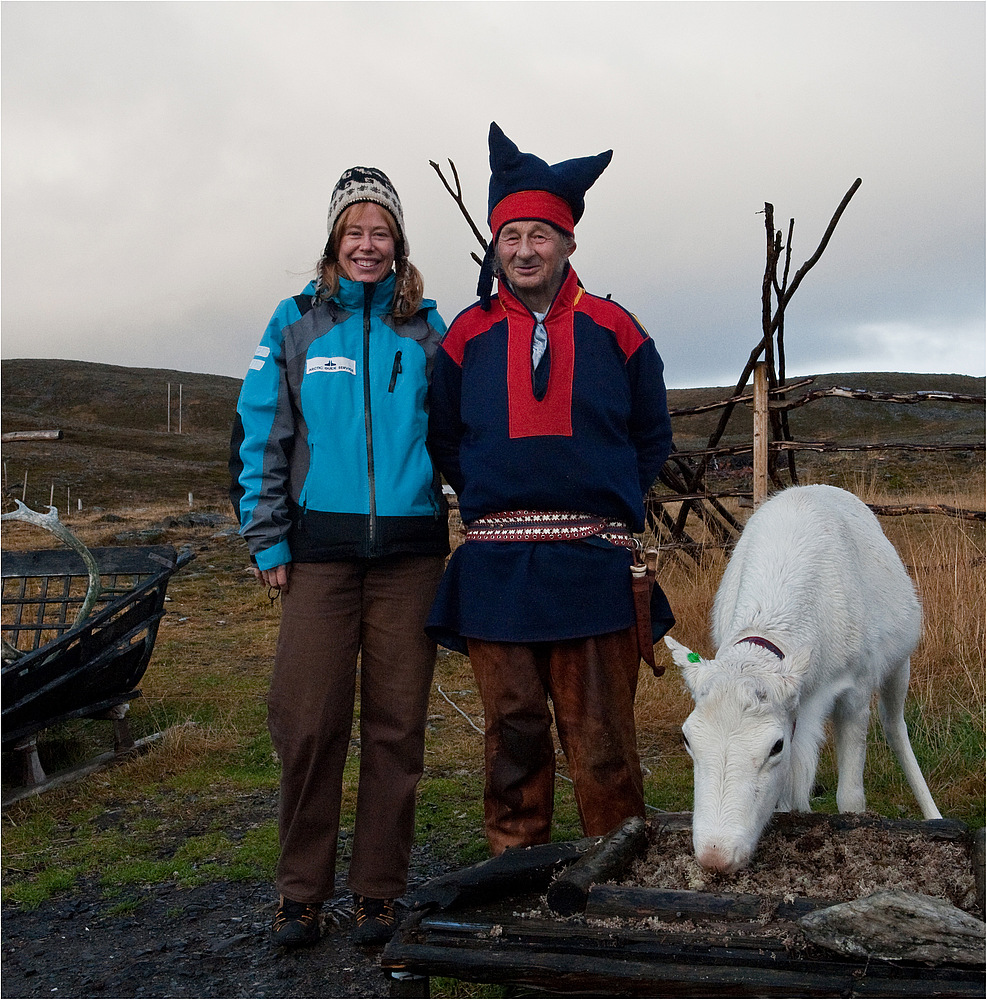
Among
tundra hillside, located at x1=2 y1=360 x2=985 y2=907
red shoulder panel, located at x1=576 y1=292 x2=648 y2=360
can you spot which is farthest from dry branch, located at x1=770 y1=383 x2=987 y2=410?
red shoulder panel, located at x1=576 y1=292 x2=648 y2=360

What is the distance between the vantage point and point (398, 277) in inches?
136

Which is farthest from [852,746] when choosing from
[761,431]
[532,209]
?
[761,431]

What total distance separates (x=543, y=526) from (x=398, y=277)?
44.8 inches

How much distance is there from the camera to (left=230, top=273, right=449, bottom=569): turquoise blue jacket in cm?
325

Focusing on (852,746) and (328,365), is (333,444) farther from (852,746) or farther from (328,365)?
(852,746)

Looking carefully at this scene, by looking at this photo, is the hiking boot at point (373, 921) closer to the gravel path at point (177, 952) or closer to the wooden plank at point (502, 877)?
the gravel path at point (177, 952)

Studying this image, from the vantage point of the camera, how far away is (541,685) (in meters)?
3.21

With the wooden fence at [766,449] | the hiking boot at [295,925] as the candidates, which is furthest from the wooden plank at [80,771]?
the wooden fence at [766,449]

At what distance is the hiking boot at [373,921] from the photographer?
3316 mm

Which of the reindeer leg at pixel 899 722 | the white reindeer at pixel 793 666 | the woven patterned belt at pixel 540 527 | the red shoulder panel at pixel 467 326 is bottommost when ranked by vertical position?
the reindeer leg at pixel 899 722

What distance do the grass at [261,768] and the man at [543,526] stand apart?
3.00 ft

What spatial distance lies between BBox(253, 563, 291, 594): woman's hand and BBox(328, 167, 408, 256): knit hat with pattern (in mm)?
1300

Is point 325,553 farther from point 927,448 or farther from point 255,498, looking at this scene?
point 927,448

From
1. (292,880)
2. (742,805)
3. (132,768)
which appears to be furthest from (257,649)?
(742,805)
